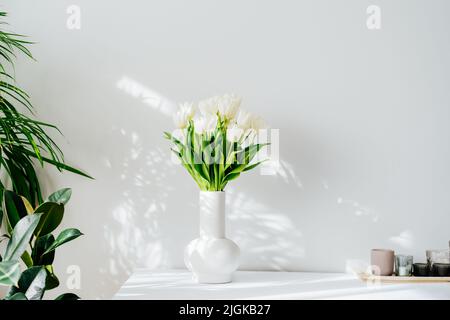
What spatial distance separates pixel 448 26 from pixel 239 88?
0.76m

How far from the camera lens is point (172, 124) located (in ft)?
4.80

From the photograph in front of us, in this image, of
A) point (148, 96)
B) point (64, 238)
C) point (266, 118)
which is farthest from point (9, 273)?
point (266, 118)

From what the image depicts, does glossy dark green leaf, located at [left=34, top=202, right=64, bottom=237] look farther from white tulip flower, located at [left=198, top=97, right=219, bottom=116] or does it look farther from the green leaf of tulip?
white tulip flower, located at [left=198, top=97, right=219, bottom=116]

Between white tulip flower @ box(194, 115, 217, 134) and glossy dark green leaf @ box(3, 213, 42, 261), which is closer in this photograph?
glossy dark green leaf @ box(3, 213, 42, 261)

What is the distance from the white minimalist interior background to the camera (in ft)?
4.75

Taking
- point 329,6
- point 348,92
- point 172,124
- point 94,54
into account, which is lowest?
→ point 172,124

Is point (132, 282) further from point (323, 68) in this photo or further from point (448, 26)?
→ point (448, 26)

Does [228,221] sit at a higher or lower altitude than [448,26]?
lower

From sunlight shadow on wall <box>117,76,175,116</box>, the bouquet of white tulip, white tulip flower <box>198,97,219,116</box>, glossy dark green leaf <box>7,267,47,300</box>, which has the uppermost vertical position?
sunlight shadow on wall <box>117,76,175,116</box>

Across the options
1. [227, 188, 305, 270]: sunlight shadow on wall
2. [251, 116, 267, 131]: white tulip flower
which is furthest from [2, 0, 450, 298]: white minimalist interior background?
[251, 116, 267, 131]: white tulip flower

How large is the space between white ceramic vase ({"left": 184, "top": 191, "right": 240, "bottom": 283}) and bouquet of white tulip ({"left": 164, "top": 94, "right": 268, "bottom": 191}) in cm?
5

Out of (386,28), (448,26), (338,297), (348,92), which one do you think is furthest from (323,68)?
(338,297)

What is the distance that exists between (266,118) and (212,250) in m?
0.50

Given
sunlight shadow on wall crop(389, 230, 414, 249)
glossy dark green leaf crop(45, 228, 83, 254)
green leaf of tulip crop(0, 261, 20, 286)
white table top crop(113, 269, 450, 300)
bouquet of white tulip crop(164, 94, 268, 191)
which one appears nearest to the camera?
green leaf of tulip crop(0, 261, 20, 286)
